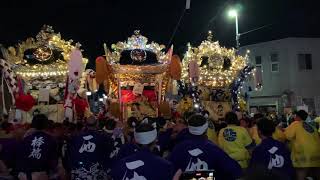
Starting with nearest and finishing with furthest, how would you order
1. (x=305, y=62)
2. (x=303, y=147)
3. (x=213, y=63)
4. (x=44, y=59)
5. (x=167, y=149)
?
(x=303, y=147) → (x=167, y=149) → (x=44, y=59) → (x=213, y=63) → (x=305, y=62)

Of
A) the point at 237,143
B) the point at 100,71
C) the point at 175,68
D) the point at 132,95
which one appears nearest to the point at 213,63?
the point at 175,68

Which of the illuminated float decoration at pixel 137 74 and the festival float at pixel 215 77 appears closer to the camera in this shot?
the illuminated float decoration at pixel 137 74

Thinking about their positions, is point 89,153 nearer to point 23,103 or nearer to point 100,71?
point 23,103

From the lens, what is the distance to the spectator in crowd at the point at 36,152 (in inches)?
323

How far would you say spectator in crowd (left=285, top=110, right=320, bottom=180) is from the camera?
350 inches

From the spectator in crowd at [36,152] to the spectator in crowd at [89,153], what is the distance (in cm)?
46

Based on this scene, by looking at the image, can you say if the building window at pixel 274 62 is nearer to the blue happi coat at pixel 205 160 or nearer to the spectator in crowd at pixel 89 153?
the spectator in crowd at pixel 89 153

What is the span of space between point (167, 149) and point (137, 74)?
1193 cm

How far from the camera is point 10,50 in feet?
60.9

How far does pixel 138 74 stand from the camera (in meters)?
20.8

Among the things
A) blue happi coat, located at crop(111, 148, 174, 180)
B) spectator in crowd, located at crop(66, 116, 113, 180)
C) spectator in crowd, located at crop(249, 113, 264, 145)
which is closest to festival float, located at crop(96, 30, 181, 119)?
spectator in crowd, located at crop(249, 113, 264, 145)

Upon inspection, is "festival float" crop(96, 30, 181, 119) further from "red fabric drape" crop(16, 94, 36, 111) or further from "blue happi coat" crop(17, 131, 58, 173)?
"blue happi coat" crop(17, 131, 58, 173)

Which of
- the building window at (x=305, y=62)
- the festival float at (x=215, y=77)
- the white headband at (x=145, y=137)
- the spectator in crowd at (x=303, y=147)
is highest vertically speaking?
the building window at (x=305, y=62)

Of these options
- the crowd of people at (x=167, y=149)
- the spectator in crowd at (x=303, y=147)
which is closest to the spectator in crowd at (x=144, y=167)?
the crowd of people at (x=167, y=149)
